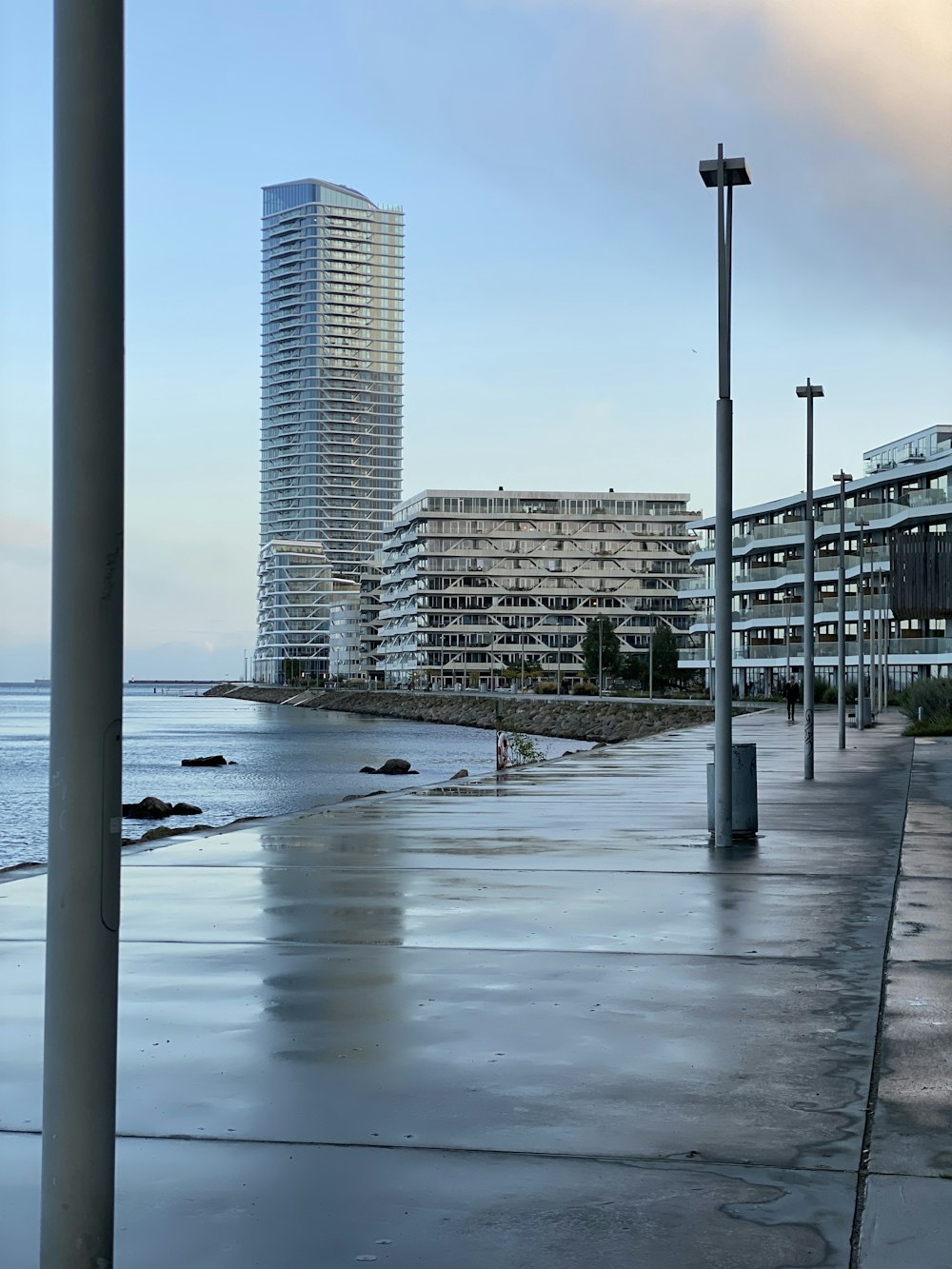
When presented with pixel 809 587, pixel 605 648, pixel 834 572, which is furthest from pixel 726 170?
pixel 605 648

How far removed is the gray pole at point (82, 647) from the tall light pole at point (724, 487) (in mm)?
12642

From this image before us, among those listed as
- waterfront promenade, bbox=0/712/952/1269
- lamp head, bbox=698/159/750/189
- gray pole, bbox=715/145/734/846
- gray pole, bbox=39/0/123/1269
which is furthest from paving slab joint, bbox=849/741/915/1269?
lamp head, bbox=698/159/750/189

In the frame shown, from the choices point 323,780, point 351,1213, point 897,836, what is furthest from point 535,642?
point 351,1213

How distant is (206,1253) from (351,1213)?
0.50m

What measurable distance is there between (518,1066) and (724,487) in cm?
1066

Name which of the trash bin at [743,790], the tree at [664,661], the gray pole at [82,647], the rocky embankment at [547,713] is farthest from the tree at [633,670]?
the gray pole at [82,647]

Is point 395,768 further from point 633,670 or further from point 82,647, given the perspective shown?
point 633,670

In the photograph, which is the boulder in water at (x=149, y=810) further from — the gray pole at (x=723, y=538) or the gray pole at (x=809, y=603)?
the gray pole at (x=723, y=538)

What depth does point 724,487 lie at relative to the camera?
16609mm

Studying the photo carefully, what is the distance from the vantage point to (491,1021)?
303 inches

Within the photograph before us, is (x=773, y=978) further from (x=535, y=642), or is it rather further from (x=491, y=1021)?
(x=535, y=642)

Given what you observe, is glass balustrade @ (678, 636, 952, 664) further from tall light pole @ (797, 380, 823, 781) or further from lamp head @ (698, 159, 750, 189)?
lamp head @ (698, 159, 750, 189)

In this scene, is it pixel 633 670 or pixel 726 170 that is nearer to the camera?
pixel 726 170

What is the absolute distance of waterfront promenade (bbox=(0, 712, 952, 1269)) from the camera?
15.7 ft
